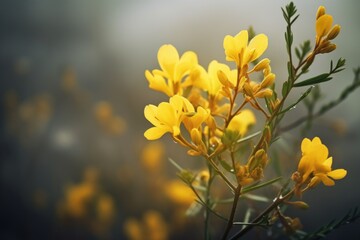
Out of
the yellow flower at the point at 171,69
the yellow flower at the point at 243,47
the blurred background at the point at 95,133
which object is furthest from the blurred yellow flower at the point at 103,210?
the yellow flower at the point at 243,47

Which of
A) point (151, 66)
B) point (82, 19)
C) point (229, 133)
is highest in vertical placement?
point (82, 19)

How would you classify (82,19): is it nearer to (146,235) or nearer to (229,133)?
(146,235)

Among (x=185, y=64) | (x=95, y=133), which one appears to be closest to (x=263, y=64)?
(x=185, y=64)

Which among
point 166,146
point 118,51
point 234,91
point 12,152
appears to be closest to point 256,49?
point 234,91

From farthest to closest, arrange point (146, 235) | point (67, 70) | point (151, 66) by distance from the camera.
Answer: point (151, 66) → point (67, 70) → point (146, 235)

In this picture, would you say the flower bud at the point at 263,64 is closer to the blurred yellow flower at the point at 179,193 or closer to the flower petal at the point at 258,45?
the flower petal at the point at 258,45

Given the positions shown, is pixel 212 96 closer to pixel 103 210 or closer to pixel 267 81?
pixel 267 81

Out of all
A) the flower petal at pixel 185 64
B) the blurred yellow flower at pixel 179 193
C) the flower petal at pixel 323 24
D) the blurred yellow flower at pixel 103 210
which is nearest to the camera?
the flower petal at pixel 323 24

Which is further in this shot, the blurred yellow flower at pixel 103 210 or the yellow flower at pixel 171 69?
the blurred yellow flower at pixel 103 210
